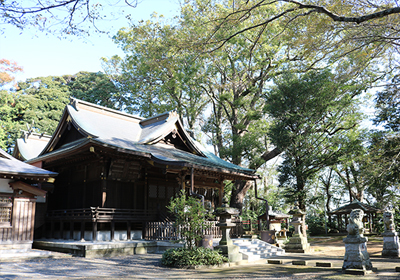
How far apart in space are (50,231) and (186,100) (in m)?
17.0

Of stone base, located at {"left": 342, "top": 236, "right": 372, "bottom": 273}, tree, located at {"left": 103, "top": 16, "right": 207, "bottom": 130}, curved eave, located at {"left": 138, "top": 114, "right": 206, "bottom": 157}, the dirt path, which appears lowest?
the dirt path

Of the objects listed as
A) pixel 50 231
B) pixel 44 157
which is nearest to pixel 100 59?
pixel 44 157

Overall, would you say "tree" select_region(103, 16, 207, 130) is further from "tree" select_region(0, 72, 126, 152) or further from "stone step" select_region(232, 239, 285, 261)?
"stone step" select_region(232, 239, 285, 261)

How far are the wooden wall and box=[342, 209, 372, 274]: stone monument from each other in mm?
12335

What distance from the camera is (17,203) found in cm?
1331


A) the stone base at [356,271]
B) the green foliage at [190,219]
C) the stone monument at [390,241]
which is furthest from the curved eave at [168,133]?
the stone base at [356,271]

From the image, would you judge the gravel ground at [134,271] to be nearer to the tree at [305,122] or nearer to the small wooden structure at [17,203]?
the small wooden structure at [17,203]

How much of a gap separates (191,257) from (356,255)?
5105 millimetres

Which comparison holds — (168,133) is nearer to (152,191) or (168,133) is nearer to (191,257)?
(152,191)

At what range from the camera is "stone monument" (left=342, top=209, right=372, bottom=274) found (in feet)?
29.7

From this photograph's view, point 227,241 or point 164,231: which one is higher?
point 164,231

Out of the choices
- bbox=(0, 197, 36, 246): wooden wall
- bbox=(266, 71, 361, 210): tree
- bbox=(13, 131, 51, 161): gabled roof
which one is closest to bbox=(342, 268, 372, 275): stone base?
bbox=(0, 197, 36, 246): wooden wall

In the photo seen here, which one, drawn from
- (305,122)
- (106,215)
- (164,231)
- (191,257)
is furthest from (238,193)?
(191,257)

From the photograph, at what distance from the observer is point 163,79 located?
28.0 m
